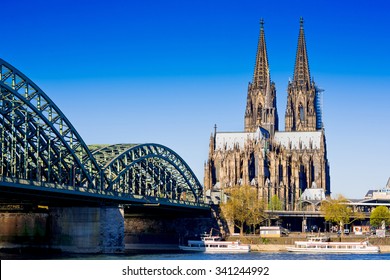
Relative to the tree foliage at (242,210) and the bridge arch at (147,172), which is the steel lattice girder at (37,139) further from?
the tree foliage at (242,210)

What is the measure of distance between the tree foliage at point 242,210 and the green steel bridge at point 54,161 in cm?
1794

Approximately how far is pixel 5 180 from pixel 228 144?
4928 inches

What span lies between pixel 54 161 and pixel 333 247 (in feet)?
129

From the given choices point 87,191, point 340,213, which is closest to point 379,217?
point 340,213

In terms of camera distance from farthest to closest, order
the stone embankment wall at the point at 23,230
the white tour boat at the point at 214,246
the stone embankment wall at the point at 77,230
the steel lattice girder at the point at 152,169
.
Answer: the white tour boat at the point at 214,246, the steel lattice girder at the point at 152,169, the stone embankment wall at the point at 23,230, the stone embankment wall at the point at 77,230

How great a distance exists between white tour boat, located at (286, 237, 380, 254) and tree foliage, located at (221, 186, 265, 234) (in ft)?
64.8

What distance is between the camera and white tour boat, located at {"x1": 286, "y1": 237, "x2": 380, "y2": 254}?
105188 millimetres

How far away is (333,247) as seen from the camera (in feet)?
357

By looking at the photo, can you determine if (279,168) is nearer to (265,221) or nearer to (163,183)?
(265,221)

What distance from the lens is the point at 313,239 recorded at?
113625 mm

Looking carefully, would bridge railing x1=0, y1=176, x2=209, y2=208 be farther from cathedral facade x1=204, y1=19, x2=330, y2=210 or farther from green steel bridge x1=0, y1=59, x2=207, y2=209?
cathedral facade x1=204, y1=19, x2=330, y2=210

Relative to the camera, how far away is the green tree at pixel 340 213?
137 m

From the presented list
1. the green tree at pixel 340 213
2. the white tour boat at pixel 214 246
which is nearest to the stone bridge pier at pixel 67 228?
the white tour boat at pixel 214 246

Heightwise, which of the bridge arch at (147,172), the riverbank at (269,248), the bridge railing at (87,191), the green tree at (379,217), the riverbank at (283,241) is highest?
the bridge arch at (147,172)
